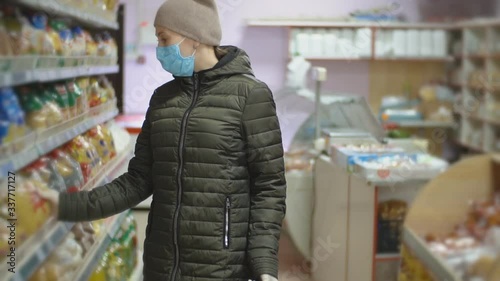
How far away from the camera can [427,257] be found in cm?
184

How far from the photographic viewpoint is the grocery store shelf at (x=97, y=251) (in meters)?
2.21

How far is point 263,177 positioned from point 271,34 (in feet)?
17.5

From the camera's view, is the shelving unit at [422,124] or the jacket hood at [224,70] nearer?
the jacket hood at [224,70]

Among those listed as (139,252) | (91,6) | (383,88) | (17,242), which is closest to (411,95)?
(383,88)

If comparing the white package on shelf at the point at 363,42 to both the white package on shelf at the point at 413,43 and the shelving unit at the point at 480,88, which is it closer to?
the white package on shelf at the point at 413,43

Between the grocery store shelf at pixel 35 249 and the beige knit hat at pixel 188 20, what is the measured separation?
69cm

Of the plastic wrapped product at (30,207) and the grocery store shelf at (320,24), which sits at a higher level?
the grocery store shelf at (320,24)

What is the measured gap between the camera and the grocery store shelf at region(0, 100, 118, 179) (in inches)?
61.3

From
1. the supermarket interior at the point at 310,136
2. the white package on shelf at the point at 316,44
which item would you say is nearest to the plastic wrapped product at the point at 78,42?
the supermarket interior at the point at 310,136

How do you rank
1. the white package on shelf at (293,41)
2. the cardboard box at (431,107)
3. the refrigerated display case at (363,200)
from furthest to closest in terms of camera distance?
the white package on shelf at (293,41) < the cardboard box at (431,107) < the refrigerated display case at (363,200)

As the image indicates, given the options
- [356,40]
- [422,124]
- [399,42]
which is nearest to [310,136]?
[422,124]

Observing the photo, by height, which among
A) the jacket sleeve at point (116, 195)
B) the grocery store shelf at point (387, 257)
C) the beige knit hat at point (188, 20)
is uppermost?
the beige knit hat at point (188, 20)

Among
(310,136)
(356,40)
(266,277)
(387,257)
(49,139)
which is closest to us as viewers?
(266,277)

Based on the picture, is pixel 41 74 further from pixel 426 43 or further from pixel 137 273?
pixel 426 43
